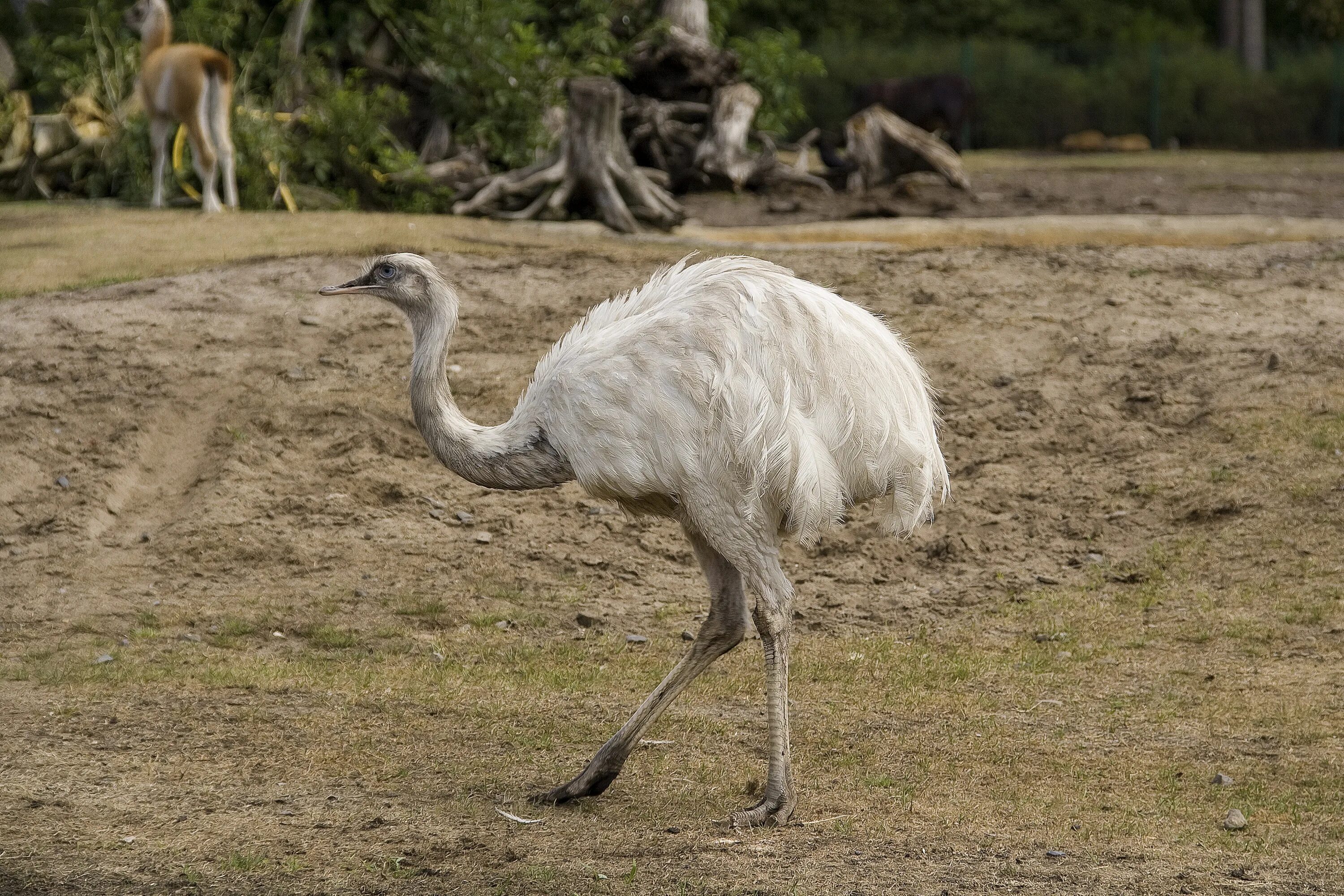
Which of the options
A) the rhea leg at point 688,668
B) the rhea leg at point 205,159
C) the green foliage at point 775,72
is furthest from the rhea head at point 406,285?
the green foliage at point 775,72

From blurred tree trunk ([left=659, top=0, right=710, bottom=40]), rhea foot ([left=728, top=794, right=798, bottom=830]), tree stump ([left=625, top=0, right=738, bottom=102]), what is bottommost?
rhea foot ([left=728, top=794, right=798, bottom=830])

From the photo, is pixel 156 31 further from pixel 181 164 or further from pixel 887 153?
pixel 887 153

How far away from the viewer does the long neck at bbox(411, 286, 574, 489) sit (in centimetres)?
476

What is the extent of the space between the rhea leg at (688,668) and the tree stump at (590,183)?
701 centimetres

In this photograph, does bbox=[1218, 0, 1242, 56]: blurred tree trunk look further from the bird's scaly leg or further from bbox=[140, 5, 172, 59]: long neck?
the bird's scaly leg

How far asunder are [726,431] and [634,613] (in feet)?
7.42

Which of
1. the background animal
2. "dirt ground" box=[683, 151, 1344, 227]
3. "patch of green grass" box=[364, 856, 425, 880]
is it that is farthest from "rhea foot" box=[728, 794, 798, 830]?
the background animal

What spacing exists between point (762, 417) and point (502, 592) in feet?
8.31

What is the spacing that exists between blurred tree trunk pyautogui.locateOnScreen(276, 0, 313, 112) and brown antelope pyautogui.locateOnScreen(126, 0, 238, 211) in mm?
1980

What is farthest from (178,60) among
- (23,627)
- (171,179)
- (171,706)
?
(171,706)

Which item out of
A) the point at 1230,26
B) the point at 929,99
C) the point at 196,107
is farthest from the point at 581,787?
the point at 1230,26

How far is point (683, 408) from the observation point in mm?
4539

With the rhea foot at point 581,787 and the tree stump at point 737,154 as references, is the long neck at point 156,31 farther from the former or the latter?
the rhea foot at point 581,787

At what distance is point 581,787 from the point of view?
467cm
